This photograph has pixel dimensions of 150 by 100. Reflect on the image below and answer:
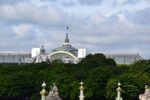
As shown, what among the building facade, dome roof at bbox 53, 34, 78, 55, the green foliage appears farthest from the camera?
dome roof at bbox 53, 34, 78, 55

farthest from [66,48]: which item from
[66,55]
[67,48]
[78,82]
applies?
[78,82]

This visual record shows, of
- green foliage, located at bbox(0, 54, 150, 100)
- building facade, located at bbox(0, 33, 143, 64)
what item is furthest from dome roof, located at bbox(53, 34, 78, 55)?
green foliage, located at bbox(0, 54, 150, 100)

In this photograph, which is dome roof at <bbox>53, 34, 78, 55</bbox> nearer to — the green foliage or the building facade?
the building facade

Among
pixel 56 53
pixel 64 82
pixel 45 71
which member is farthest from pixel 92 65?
pixel 56 53

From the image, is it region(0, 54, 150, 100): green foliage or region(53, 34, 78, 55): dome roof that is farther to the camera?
region(53, 34, 78, 55): dome roof

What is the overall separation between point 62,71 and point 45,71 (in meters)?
3.66

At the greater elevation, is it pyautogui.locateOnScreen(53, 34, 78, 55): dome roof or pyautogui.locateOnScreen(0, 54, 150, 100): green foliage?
pyautogui.locateOnScreen(53, 34, 78, 55): dome roof

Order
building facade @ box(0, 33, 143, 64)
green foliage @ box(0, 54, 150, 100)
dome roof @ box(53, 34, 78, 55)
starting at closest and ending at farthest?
green foliage @ box(0, 54, 150, 100) → building facade @ box(0, 33, 143, 64) → dome roof @ box(53, 34, 78, 55)

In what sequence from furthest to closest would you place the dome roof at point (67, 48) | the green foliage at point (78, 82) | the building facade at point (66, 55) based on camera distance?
the dome roof at point (67, 48)
the building facade at point (66, 55)
the green foliage at point (78, 82)

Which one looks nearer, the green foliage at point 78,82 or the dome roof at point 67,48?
the green foliage at point 78,82

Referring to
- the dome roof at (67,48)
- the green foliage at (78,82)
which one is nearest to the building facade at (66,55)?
the dome roof at (67,48)

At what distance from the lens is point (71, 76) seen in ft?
303

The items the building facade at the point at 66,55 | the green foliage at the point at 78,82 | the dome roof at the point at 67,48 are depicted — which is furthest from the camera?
the dome roof at the point at 67,48

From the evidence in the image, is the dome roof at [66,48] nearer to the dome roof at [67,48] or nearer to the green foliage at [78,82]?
the dome roof at [67,48]
